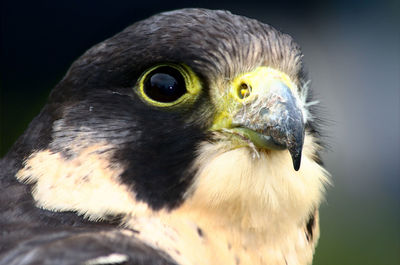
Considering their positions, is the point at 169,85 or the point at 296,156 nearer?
the point at 296,156

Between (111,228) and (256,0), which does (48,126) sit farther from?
(256,0)

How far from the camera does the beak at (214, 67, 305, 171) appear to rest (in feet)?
8.36

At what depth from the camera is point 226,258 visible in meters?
2.61

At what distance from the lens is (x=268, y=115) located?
8.53 ft

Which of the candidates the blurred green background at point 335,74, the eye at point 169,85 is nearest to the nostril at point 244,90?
the eye at point 169,85

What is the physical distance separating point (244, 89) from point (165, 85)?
0.29 metres

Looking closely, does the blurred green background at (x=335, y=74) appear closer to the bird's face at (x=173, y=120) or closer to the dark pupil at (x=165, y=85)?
the bird's face at (x=173, y=120)

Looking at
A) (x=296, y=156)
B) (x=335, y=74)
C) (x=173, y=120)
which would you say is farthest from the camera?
(x=335, y=74)

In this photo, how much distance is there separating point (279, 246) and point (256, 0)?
5.40 meters

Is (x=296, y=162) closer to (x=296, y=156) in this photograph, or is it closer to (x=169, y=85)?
(x=296, y=156)

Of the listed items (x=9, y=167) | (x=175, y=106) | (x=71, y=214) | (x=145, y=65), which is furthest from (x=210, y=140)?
(x=9, y=167)

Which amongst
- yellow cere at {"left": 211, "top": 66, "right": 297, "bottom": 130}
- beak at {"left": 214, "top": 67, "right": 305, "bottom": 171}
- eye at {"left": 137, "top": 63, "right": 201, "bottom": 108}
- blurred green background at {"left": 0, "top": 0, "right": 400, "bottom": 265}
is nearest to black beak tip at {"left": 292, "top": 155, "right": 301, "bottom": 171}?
beak at {"left": 214, "top": 67, "right": 305, "bottom": 171}

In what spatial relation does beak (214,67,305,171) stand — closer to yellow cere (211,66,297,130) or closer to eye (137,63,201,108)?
yellow cere (211,66,297,130)

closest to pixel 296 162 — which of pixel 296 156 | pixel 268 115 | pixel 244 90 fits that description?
pixel 296 156
